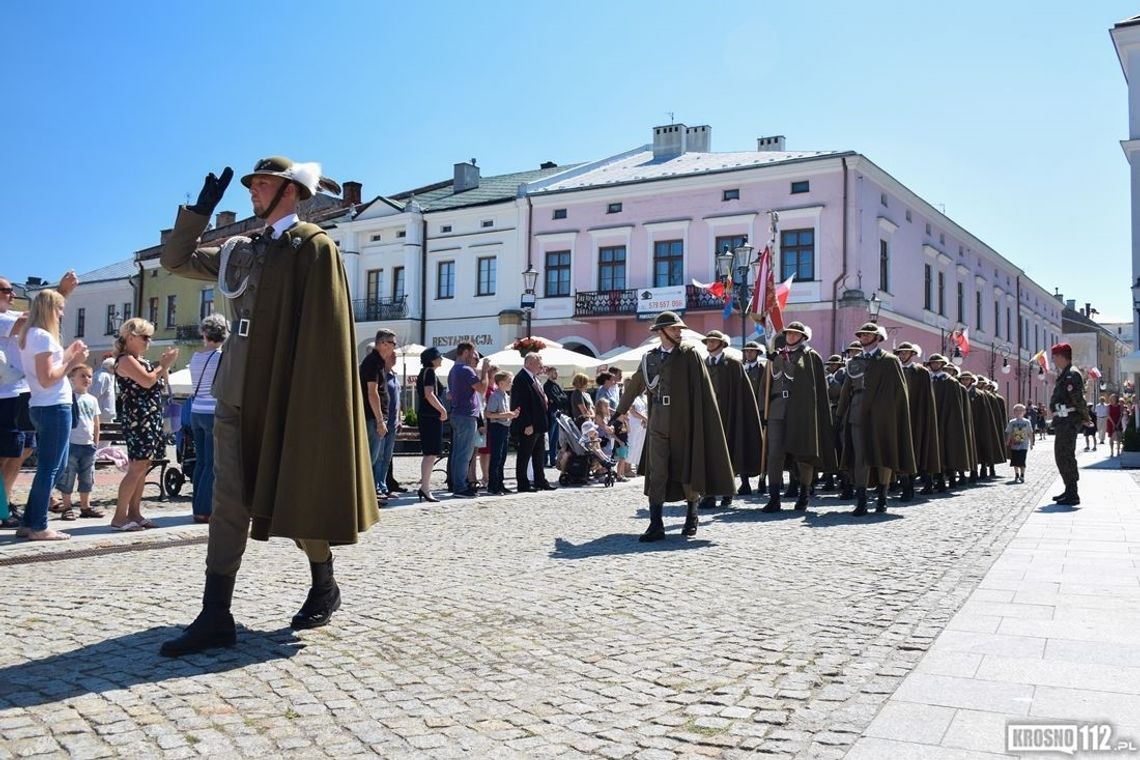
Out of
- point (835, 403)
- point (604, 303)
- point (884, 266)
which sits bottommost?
point (835, 403)

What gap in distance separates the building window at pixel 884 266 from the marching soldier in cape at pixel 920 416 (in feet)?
71.2

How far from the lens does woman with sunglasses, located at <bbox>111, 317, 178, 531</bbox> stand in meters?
8.09

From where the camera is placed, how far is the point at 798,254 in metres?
32.3

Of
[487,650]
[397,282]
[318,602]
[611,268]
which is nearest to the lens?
[487,650]

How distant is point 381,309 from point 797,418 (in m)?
31.2

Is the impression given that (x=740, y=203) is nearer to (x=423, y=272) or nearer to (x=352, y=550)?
(x=423, y=272)

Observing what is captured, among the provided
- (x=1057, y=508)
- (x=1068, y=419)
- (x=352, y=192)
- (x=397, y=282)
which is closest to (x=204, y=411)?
(x=1057, y=508)

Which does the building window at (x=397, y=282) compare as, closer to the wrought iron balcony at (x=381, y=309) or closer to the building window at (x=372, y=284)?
the wrought iron balcony at (x=381, y=309)

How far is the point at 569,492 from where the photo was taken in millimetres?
13211

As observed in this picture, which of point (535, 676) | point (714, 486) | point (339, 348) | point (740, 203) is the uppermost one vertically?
point (740, 203)

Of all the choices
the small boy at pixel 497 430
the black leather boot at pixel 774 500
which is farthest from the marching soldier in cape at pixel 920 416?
the small boy at pixel 497 430

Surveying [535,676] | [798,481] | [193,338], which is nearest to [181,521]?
[535,676]

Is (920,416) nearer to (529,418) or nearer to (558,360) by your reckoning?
(529,418)

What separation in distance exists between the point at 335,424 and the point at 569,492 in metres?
9.05
